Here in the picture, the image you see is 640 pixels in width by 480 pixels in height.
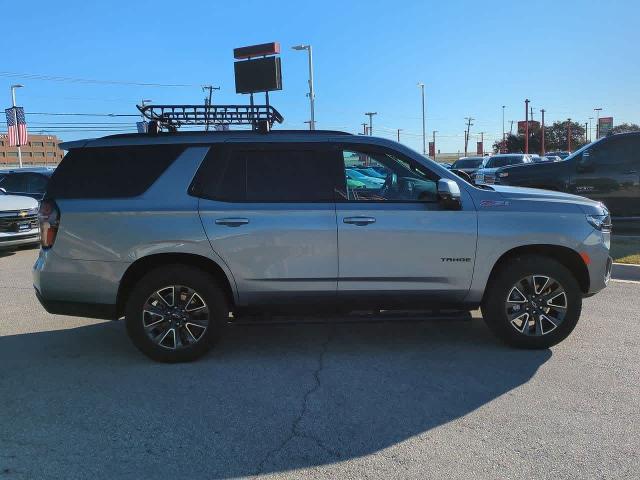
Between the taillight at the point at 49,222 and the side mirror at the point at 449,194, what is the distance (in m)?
3.20

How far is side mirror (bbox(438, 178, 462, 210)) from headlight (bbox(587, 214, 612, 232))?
1182mm

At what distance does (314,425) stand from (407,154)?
243 cm

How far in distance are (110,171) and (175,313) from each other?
134cm

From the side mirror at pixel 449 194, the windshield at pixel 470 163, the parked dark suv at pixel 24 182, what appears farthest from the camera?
the windshield at pixel 470 163

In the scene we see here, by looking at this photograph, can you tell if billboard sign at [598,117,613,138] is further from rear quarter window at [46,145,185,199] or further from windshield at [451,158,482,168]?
rear quarter window at [46,145,185,199]

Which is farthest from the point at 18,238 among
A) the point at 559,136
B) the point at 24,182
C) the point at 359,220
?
the point at 559,136

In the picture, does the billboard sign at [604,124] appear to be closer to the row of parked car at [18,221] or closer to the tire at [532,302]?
the row of parked car at [18,221]

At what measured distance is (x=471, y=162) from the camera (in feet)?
97.9

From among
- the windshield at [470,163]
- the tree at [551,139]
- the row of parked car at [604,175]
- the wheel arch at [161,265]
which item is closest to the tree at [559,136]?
the tree at [551,139]

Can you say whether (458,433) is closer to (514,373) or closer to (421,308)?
(514,373)

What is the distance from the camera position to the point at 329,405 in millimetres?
3936

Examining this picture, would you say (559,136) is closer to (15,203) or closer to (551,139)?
(551,139)

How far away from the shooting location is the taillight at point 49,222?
470 centimetres

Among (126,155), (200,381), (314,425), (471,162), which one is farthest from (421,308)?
(471,162)
